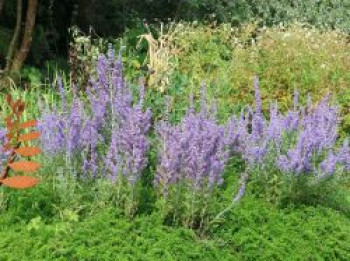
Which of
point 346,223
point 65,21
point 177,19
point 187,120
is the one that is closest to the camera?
point 187,120

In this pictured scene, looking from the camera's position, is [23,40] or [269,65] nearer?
[23,40]

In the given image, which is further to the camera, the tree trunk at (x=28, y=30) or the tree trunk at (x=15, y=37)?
the tree trunk at (x=15, y=37)

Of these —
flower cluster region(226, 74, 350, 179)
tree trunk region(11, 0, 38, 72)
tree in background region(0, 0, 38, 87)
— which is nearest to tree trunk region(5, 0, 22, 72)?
tree in background region(0, 0, 38, 87)

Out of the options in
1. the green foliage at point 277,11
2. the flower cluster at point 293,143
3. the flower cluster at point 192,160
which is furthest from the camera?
the green foliage at point 277,11

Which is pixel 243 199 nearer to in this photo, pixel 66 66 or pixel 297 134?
pixel 297 134

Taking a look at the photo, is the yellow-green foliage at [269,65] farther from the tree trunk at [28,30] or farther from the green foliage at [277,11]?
the tree trunk at [28,30]

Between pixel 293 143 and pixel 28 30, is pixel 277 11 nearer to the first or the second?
pixel 28 30

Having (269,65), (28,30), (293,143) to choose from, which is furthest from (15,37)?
(293,143)

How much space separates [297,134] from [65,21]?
17.6 feet

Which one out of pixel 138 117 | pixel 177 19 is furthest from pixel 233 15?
pixel 138 117

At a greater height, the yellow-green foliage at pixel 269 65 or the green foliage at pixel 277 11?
the green foliage at pixel 277 11

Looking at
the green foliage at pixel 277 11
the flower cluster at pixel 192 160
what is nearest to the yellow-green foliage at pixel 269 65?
the green foliage at pixel 277 11

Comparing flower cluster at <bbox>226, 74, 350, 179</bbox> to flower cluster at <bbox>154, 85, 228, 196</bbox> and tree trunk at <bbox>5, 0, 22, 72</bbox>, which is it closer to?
flower cluster at <bbox>154, 85, 228, 196</bbox>

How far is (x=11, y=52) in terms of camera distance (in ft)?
23.6
